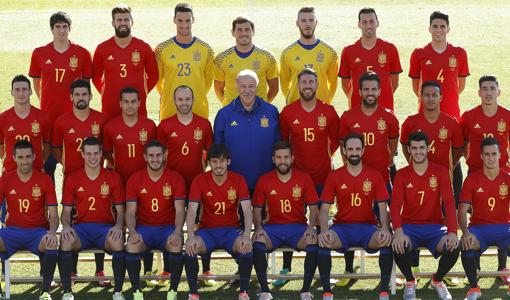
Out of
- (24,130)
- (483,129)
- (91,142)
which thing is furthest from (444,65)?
(24,130)

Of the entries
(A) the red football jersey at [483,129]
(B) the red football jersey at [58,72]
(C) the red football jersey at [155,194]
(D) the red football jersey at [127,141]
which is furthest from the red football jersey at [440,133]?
(B) the red football jersey at [58,72]

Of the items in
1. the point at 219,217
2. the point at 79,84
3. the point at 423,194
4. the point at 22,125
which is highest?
the point at 79,84

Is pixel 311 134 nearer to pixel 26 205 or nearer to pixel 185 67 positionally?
pixel 185 67

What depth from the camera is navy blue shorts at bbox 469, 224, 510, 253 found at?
8703mm

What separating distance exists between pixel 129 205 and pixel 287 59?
223 centimetres

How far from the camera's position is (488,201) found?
8852 mm

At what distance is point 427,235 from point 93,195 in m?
2.93

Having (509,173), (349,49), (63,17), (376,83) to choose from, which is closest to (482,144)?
(509,173)

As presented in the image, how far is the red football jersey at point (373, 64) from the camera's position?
980 cm

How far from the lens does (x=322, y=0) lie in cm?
3023

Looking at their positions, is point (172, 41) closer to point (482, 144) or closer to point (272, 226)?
point (272, 226)

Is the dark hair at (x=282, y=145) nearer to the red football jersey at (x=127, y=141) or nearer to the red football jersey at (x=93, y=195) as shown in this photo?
the red football jersey at (x=127, y=141)

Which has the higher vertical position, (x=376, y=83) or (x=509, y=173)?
(x=376, y=83)

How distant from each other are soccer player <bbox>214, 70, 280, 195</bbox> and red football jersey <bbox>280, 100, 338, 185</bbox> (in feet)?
0.44
